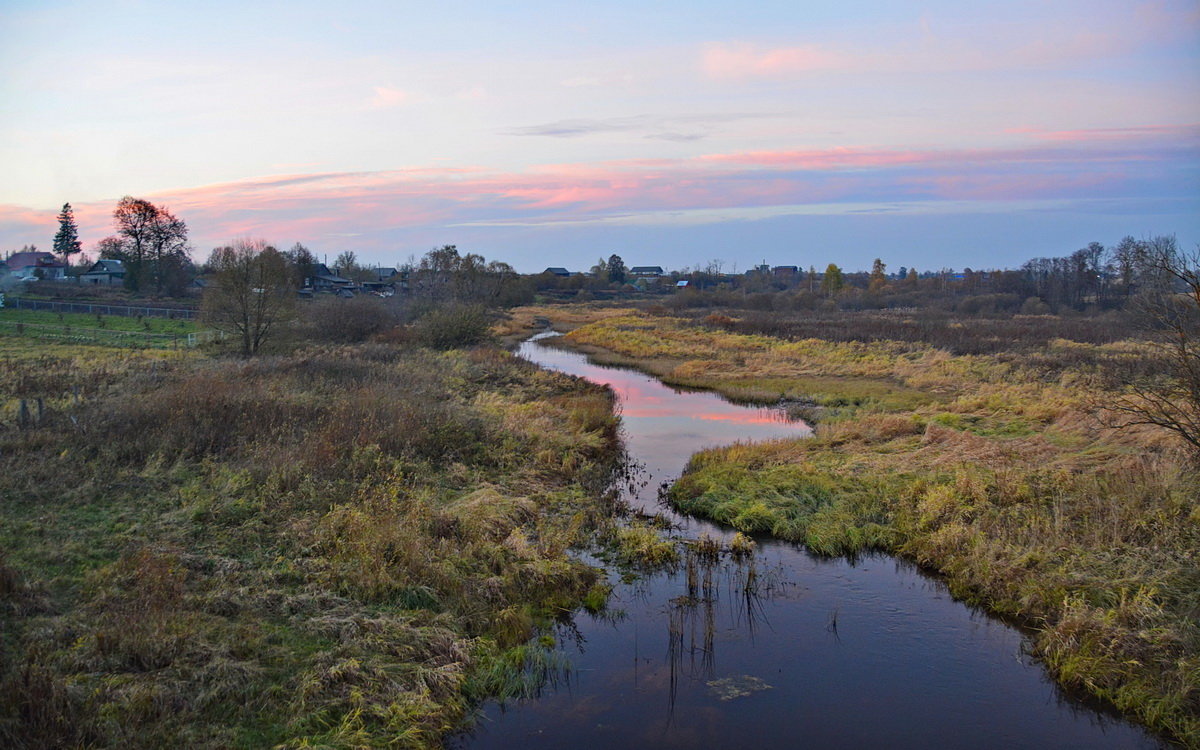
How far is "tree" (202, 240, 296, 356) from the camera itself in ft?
107

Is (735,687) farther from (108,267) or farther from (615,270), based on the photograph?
(615,270)

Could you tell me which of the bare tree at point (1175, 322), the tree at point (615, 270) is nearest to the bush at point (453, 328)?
the bare tree at point (1175, 322)

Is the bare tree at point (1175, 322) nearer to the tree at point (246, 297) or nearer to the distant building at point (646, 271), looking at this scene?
the tree at point (246, 297)

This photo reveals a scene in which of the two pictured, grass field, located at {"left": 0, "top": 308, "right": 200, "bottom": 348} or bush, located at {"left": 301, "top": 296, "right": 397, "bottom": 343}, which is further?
bush, located at {"left": 301, "top": 296, "right": 397, "bottom": 343}

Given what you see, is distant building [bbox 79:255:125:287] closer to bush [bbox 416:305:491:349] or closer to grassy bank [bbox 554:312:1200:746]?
bush [bbox 416:305:491:349]

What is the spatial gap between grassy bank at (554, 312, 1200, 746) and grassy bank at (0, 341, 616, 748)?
424 centimetres

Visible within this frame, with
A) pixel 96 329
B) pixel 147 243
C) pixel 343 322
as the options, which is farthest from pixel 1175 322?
pixel 147 243

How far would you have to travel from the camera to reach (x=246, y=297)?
32.8m

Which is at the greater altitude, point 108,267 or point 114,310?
point 108,267

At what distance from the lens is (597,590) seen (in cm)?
1148

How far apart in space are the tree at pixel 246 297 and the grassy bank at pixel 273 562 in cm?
1281

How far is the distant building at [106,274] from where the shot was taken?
78.4 m

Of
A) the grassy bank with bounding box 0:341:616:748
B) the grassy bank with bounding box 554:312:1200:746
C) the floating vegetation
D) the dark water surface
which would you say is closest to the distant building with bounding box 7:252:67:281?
the grassy bank with bounding box 0:341:616:748

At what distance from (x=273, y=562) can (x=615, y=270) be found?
130307mm
